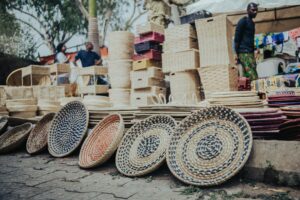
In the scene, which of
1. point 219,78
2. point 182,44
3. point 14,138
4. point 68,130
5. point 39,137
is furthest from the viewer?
point 182,44

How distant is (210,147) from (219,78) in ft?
Answer: 8.73

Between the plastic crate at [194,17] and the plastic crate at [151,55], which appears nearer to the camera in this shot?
the plastic crate at [194,17]

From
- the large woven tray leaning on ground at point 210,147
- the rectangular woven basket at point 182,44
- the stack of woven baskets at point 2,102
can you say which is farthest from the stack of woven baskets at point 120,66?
the large woven tray leaning on ground at point 210,147

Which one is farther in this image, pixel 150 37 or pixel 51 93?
pixel 51 93

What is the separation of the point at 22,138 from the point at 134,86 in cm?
272

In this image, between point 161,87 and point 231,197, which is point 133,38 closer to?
point 161,87

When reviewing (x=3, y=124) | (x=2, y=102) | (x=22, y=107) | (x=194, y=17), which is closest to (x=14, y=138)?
(x=3, y=124)

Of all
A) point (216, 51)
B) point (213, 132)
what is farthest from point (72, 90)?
point (213, 132)

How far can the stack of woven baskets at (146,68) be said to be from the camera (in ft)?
20.0

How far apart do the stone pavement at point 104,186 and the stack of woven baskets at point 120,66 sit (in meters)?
3.43

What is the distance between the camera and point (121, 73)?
6566 mm

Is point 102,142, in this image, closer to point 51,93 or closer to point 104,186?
point 104,186

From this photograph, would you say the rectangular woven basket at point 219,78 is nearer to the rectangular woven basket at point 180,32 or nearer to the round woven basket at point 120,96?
the rectangular woven basket at point 180,32

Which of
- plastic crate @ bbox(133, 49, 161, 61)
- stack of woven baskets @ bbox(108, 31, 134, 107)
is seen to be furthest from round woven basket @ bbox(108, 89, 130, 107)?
plastic crate @ bbox(133, 49, 161, 61)
